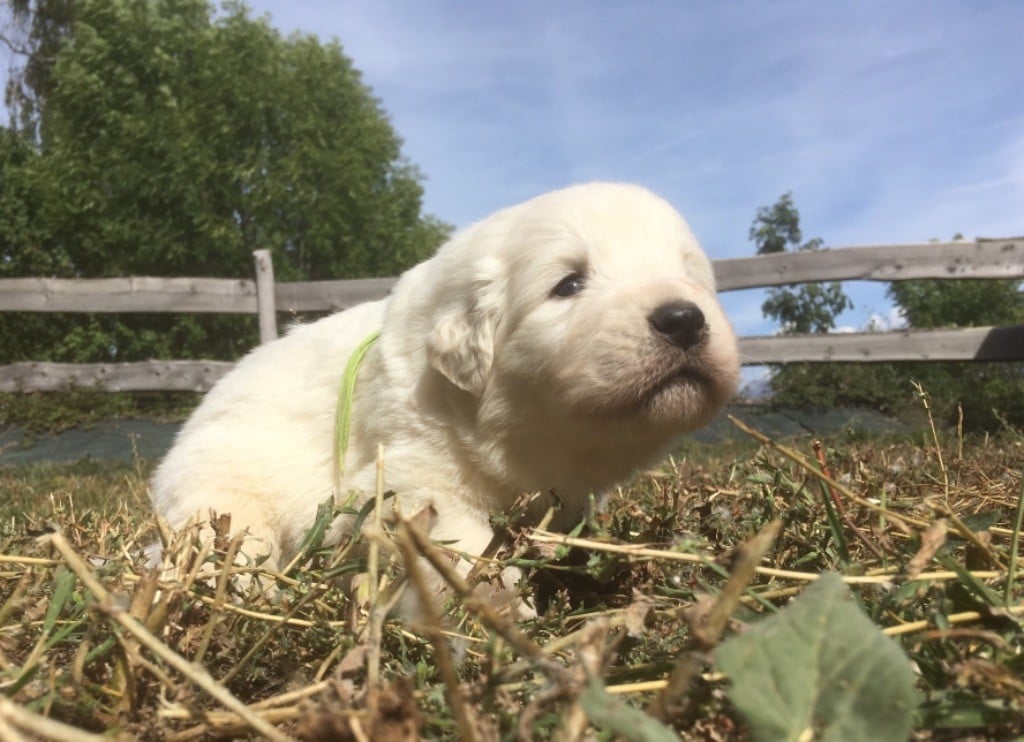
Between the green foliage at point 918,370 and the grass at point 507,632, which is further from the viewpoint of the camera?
the green foliage at point 918,370

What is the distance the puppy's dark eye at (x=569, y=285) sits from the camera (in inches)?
96.7

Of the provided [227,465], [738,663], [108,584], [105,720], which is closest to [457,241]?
[227,465]

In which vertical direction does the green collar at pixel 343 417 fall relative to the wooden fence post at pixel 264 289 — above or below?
below

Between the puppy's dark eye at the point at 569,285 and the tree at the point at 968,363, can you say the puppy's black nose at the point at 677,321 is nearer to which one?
the puppy's dark eye at the point at 569,285

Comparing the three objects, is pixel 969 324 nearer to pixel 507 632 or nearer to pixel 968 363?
pixel 968 363

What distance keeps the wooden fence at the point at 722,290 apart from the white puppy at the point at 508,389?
7.89 m

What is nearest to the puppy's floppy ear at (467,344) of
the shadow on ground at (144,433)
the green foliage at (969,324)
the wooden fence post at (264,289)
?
the shadow on ground at (144,433)

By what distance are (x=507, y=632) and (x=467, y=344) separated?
174 cm

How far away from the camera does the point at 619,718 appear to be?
2.11 feet

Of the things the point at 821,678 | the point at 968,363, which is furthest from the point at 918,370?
the point at 821,678

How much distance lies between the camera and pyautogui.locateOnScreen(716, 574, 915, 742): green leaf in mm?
708

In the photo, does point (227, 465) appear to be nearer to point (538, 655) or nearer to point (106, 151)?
point (538, 655)

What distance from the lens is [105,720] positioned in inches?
40.3

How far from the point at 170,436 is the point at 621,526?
10.7m
